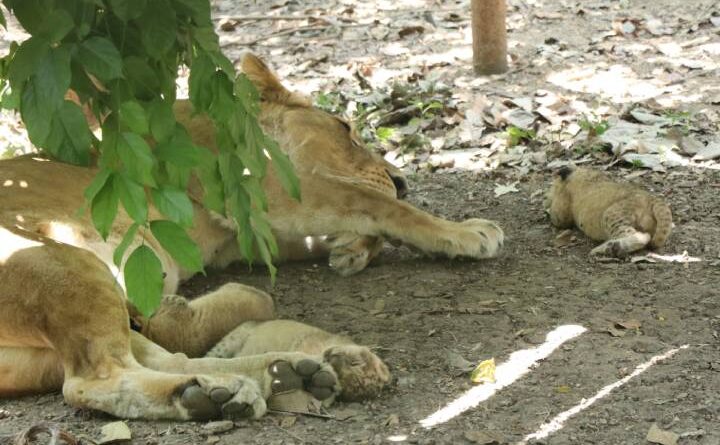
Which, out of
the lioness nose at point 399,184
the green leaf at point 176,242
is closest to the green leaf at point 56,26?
the green leaf at point 176,242

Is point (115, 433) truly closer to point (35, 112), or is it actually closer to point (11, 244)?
point (11, 244)

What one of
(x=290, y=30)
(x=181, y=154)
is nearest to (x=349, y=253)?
(x=181, y=154)

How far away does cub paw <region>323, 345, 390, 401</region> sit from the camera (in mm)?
3578

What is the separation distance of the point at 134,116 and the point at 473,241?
9.00 feet

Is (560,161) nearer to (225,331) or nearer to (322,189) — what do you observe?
(322,189)

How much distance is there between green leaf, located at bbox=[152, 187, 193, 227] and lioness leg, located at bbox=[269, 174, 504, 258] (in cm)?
255

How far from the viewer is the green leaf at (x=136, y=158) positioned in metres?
2.50

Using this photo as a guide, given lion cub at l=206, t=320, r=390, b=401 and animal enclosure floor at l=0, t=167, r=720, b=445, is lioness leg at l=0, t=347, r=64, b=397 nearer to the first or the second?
animal enclosure floor at l=0, t=167, r=720, b=445

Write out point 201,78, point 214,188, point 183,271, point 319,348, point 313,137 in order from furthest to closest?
point 313,137 < point 183,271 < point 319,348 < point 214,188 < point 201,78

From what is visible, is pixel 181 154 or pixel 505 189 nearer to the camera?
pixel 181 154

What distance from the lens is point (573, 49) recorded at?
8875 millimetres

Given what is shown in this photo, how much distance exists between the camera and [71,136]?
8.48 ft

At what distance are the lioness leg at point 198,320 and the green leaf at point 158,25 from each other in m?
1.57

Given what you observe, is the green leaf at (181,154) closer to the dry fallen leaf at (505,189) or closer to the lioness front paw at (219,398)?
the lioness front paw at (219,398)
